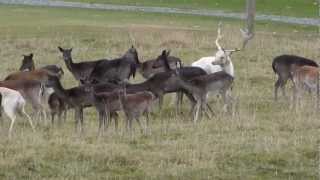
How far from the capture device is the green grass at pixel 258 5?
53.9 meters

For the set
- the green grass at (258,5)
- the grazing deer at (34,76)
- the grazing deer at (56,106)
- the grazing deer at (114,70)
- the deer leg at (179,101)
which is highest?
the grazing deer at (34,76)

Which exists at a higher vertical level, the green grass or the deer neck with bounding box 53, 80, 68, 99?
Answer: the deer neck with bounding box 53, 80, 68, 99

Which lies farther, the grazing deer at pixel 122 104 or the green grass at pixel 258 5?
the green grass at pixel 258 5

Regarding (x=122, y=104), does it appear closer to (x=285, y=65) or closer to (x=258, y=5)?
(x=285, y=65)

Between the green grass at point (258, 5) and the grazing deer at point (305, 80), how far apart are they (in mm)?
34090

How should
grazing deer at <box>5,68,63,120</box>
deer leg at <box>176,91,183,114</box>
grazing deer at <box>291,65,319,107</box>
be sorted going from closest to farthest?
grazing deer at <box>5,68,63,120</box> < grazing deer at <box>291,65,319,107</box> < deer leg at <box>176,91,183,114</box>

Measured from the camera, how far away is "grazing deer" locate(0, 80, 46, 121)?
16016 millimetres

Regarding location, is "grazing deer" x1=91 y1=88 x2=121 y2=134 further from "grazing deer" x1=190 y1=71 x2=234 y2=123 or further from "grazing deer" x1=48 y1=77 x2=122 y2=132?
"grazing deer" x1=190 y1=71 x2=234 y2=123

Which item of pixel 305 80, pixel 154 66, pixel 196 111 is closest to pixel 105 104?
pixel 196 111

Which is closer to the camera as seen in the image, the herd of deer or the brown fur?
the herd of deer

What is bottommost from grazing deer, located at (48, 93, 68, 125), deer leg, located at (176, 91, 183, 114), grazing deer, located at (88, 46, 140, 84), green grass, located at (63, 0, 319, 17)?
green grass, located at (63, 0, 319, 17)

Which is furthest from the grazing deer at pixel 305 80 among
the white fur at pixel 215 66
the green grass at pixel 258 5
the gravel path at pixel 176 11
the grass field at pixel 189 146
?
the green grass at pixel 258 5

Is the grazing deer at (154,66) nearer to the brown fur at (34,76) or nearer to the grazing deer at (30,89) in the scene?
the brown fur at (34,76)

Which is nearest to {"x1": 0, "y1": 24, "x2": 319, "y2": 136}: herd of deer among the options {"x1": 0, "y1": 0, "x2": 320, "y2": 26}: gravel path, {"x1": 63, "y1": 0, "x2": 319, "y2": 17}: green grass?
{"x1": 0, "y1": 0, "x2": 320, "y2": 26}: gravel path
